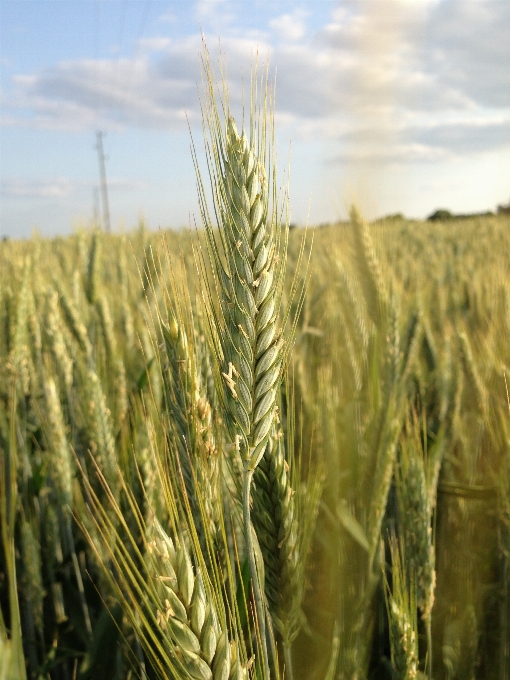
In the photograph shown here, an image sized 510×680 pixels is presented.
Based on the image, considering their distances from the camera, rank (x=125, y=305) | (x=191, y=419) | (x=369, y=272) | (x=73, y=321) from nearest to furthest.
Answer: (x=191, y=419), (x=369, y=272), (x=73, y=321), (x=125, y=305)

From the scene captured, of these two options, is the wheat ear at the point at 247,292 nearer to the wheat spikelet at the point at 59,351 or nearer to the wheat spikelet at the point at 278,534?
the wheat spikelet at the point at 278,534

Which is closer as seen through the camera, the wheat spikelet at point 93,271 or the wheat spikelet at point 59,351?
the wheat spikelet at point 59,351

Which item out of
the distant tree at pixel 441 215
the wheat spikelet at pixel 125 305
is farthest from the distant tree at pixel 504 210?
the wheat spikelet at pixel 125 305

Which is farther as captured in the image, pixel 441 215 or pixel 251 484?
pixel 441 215

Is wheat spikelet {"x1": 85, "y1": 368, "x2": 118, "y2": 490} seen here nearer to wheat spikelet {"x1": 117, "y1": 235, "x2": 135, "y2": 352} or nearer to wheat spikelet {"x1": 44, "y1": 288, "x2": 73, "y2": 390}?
wheat spikelet {"x1": 44, "y1": 288, "x2": 73, "y2": 390}

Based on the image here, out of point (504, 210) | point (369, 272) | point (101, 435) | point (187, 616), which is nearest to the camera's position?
point (187, 616)

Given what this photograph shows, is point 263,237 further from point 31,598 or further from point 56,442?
point 31,598

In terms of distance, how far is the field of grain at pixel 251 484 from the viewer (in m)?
0.83

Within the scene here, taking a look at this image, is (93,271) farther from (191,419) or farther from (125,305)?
(191,419)

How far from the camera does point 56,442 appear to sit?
1.93 meters

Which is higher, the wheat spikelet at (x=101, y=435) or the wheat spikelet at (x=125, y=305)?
the wheat spikelet at (x=125, y=305)

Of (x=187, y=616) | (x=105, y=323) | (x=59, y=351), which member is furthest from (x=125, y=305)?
(x=187, y=616)

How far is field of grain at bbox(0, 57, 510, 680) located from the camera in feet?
2.73

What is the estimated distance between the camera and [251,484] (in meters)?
1.00
